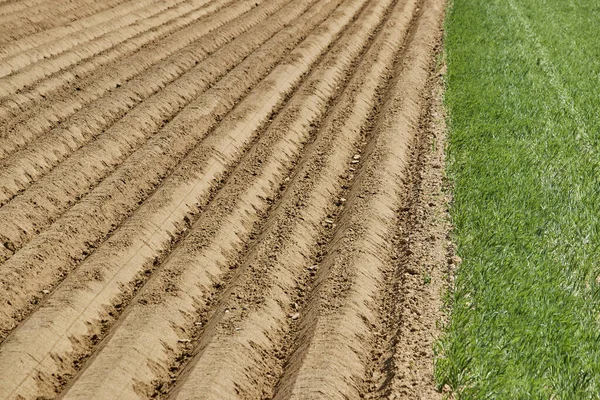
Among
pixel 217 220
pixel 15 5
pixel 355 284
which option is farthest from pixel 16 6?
pixel 355 284

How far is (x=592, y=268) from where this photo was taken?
19.9 ft

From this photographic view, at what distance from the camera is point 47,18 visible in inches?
566

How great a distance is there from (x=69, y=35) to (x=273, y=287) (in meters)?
8.94

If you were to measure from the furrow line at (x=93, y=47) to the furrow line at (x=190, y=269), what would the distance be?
3539mm

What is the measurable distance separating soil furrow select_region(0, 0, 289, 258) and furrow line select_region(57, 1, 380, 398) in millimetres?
1129

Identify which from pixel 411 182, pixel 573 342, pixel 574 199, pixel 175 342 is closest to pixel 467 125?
pixel 411 182

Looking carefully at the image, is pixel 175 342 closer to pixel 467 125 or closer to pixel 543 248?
pixel 543 248

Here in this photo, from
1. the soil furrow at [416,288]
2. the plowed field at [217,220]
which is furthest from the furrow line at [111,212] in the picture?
the soil furrow at [416,288]

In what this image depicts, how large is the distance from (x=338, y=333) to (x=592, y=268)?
86.2 inches

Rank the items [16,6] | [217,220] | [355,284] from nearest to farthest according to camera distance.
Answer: [355,284], [217,220], [16,6]

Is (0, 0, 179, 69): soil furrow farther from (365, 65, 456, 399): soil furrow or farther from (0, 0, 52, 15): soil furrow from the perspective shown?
(365, 65, 456, 399): soil furrow

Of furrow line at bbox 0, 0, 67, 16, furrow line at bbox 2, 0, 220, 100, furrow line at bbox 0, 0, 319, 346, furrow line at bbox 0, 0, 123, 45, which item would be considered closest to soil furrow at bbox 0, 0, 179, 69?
furrow line at bbox 2, 0, 220, 100

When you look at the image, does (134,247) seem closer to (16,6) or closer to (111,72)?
(111,72)

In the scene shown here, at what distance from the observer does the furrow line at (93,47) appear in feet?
35.7
